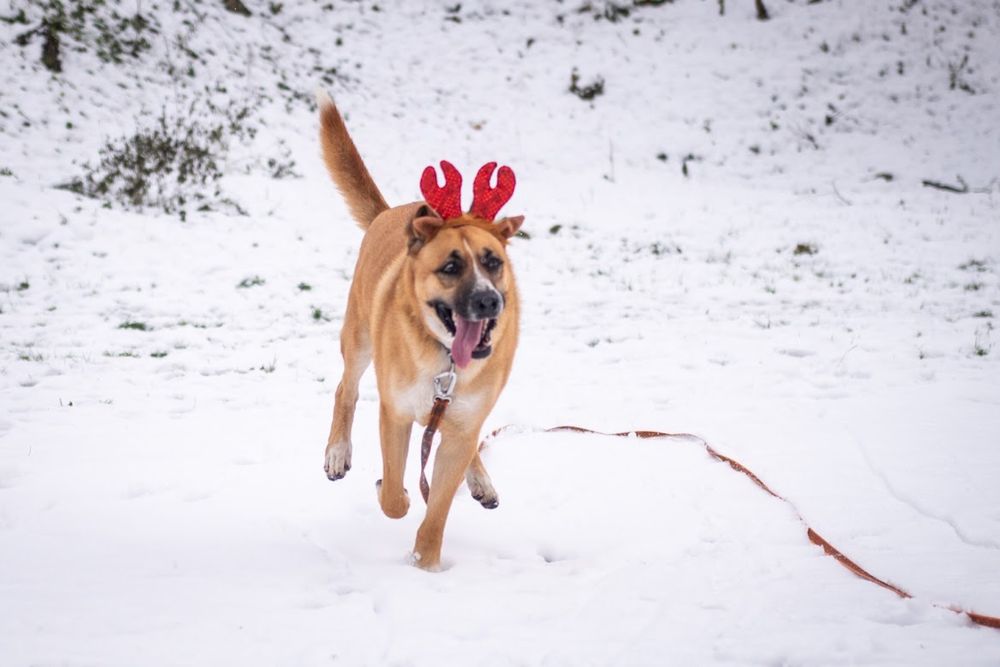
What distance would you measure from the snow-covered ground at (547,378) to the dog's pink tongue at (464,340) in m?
0.91

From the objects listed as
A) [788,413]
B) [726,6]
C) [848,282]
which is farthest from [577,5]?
[788,413]

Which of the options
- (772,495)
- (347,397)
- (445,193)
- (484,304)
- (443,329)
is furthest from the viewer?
(347,397)

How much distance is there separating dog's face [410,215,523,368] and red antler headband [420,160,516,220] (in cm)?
13

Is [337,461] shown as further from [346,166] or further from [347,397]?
[346,166]

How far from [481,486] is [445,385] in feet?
3.01

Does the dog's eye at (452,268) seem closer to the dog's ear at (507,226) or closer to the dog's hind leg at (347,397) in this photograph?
the dog's ear at (507,226)

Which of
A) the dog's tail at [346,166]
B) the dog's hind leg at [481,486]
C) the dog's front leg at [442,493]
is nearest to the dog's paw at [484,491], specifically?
the dog's hind leg at [481,486]

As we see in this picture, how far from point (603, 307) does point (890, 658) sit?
5.27 meters

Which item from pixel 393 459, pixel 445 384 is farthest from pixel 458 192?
pixel 393 459

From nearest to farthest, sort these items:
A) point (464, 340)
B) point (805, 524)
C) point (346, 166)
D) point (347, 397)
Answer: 1. point (464, 340)
2. point (805, 524)
3. point (347, 397)
4. point (346, 166)

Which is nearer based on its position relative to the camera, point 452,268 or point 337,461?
point 452,268

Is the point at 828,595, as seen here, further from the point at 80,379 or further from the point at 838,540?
the point at 80,379

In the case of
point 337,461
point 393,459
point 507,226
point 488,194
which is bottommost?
point 337,461

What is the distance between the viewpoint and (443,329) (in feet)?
8.79
